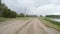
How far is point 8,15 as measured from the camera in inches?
2373

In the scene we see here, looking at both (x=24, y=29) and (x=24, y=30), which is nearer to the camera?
(x=24, y=30)

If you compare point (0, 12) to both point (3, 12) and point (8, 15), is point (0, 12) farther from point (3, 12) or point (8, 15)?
point (8, 15)

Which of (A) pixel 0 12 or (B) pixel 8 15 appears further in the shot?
(B) pixel 8 15

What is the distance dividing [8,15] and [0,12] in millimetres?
8436

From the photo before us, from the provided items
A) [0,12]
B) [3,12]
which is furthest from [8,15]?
[0,12]

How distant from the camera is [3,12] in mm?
56750

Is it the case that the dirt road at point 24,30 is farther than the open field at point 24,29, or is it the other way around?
the open field at point 24,29

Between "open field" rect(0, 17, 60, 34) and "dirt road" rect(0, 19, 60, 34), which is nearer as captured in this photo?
"dirt road" rect(0, 19, 60, 34)

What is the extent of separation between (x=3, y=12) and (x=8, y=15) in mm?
3965

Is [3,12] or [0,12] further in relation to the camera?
[3,12]
